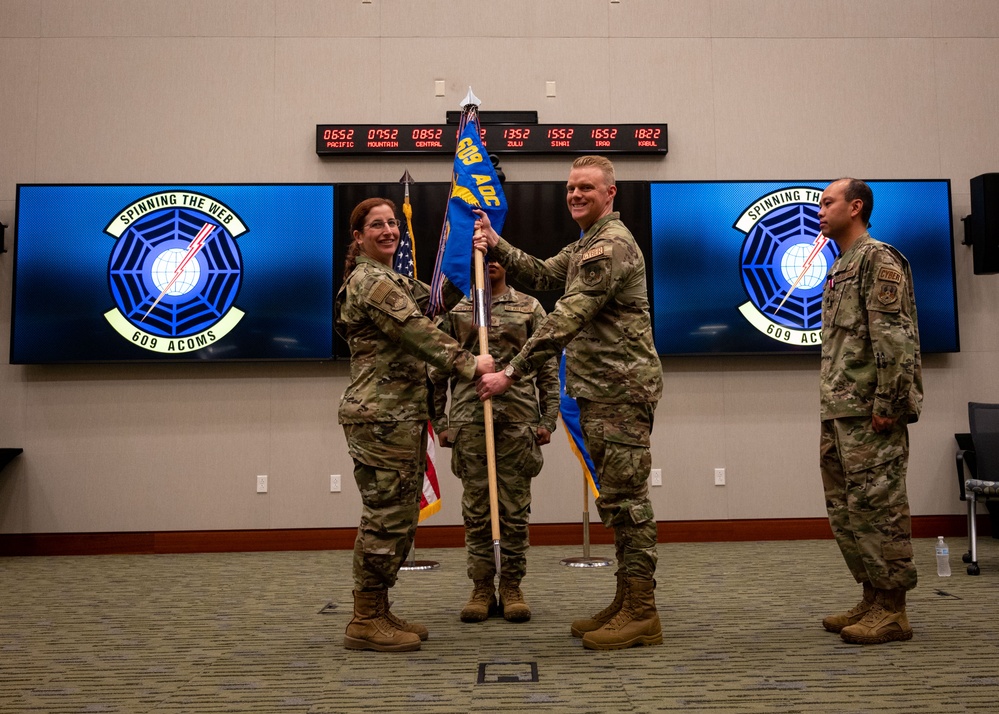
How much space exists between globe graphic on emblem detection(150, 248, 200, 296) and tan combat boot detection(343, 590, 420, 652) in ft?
11.0

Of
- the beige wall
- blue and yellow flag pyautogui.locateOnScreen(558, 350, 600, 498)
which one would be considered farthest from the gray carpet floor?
the beige wall

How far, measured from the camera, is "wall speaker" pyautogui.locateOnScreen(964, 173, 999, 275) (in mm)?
5629

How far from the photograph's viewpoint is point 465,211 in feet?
11.4

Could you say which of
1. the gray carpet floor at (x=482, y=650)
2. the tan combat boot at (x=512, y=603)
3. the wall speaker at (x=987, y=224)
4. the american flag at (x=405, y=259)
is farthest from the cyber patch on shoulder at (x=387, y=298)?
the wall speaker at (x=987, y=224)

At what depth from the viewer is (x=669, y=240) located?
18.8 feet

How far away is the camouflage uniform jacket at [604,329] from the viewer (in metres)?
2.84

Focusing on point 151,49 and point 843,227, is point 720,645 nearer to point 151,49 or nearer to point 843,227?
point 843,227

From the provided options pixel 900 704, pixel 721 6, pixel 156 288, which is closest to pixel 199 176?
pixel 156 288

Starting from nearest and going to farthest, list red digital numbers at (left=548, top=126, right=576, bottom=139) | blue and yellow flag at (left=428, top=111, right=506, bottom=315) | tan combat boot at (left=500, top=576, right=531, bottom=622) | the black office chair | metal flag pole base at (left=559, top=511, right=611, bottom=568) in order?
tan combat boot at (left=500, top=576, right=531, bottom=622)
blue and yellow flag at (left=428, top=111, right=506, bottom=315)
the black office chair
metal flag pole base at (left=559, top=511, right=611, bottom=568)
red digital numbers at (left=548, top=126, right=576, bottom=139)

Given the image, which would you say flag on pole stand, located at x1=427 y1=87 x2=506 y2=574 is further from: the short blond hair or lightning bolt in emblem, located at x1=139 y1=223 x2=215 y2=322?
lightning bolt in emblem, located at x1=139 y1=223 x2=215 y2=322

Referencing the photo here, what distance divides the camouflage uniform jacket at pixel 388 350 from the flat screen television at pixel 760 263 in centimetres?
304

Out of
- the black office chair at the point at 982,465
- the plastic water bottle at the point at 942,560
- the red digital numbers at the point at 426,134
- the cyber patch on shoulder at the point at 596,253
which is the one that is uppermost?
the red digital numbers at the point at 426,134

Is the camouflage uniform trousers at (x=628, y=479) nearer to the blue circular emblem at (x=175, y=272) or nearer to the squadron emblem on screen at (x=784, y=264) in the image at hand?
the squadron emblem on screen at (x=784, y=264)

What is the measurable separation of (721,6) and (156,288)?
4479 millimetres
